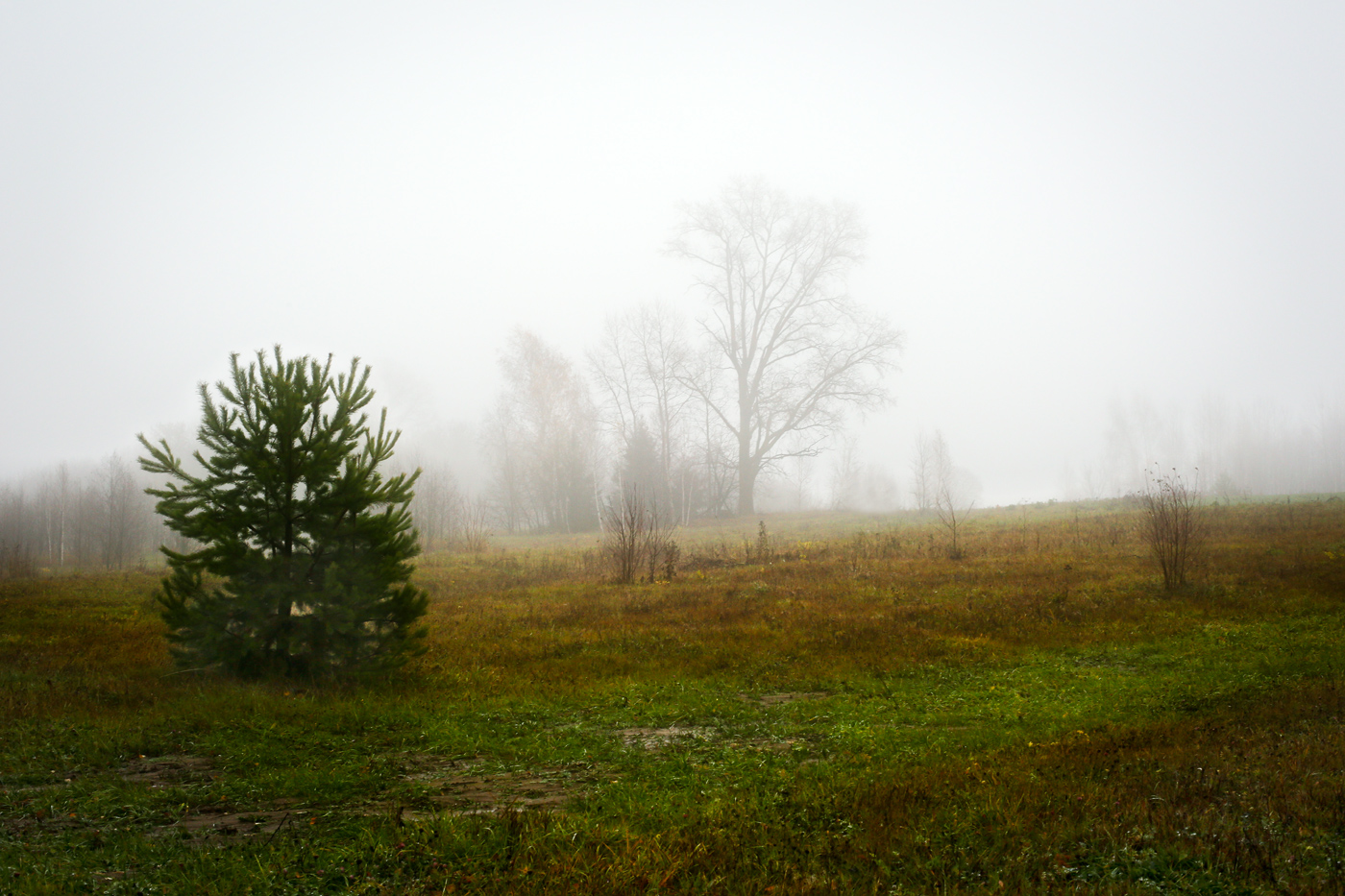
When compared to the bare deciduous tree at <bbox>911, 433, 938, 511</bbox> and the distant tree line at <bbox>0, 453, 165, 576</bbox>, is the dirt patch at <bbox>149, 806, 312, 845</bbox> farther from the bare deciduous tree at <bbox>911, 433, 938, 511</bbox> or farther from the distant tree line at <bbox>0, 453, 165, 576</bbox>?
the bare deciduous tree at <bbox>911, 433, 938, 511</bbox>

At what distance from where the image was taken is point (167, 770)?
5980mm

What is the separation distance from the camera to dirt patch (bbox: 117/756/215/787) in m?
5.71

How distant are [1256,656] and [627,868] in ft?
31.7

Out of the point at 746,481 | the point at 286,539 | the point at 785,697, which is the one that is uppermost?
the point at 746,481

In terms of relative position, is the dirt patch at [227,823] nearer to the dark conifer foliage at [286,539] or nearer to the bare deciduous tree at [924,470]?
the dark conifer foliage at [286,539]

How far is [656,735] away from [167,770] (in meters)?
4.26

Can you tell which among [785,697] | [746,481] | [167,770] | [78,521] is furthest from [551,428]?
[167,770]

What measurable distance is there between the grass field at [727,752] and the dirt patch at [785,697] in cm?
6

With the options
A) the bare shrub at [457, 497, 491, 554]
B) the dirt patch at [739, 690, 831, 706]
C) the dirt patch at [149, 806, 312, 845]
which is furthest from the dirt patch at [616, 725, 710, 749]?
the bare shrub at [457, 497, 491, 554]

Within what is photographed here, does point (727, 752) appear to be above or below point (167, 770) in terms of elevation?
below

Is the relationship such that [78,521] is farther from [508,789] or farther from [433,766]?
[508,789]

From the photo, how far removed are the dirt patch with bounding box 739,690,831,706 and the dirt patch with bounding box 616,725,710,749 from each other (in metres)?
1.33

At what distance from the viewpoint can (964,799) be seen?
4875mm

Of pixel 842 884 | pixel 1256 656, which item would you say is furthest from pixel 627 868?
pixel 1256 656
